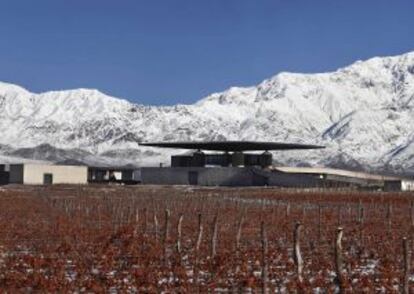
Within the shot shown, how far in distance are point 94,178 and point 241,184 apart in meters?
56.1

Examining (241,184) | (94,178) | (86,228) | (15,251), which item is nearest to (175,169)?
(241,184)

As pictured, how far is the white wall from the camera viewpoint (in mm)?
140625

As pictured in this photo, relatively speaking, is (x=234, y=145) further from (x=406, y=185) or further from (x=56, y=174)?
(x=406, y=185)

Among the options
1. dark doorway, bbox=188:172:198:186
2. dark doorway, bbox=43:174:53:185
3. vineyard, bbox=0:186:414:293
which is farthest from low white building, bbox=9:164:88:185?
vineyard, bbox=0:186:414:293

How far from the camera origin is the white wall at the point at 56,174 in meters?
141

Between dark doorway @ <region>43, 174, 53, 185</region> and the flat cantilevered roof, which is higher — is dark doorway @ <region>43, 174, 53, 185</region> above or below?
below

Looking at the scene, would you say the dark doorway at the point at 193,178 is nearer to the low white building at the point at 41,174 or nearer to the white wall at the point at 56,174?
the white wall at the point at 56,174

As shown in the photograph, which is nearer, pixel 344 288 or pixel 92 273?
pixel 344 288

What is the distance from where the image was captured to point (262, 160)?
513ft

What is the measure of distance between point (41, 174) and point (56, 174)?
3744 mm

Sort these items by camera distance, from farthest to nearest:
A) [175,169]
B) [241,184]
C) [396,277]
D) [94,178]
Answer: [94,178] < [175,169] < [241,184] < [396,277]

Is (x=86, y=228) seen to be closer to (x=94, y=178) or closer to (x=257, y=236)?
(x=257, y=236)

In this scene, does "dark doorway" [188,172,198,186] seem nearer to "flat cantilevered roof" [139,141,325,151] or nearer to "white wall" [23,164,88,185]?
"flat cantilevered roof" [139,141,325,151]

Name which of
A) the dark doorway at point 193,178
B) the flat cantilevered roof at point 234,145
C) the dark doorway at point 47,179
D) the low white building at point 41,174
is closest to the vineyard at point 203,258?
the low white building at point 41,174
